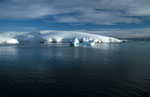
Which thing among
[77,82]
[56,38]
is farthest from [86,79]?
[56,38]

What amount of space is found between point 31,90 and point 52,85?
1753mm

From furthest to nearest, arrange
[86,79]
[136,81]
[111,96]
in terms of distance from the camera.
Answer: [86,79]
[136,81]
[111,96]

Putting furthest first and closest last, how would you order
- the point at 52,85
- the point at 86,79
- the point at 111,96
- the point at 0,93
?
the point at 86,79 → the point at 52,85 → the point at 0,93 → the point at 111,96

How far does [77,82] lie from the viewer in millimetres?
12836

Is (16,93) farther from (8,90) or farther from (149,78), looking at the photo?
(149,78)

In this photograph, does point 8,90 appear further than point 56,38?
No

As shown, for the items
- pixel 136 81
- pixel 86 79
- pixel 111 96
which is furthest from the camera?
pixel 86 79

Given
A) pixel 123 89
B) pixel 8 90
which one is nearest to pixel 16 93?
pixel 8 90

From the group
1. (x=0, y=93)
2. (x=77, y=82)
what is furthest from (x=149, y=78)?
(x=0, y=93)

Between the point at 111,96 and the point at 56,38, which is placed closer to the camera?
the point at 111,96

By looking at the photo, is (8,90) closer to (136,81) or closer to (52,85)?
(52,85)

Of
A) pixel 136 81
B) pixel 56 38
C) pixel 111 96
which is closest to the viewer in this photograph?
pixel 111 96

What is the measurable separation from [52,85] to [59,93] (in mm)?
1836

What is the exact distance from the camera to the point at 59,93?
34.2ft
